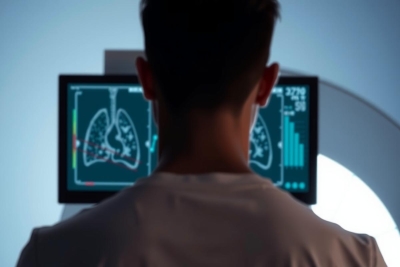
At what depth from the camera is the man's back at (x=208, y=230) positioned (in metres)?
0.64

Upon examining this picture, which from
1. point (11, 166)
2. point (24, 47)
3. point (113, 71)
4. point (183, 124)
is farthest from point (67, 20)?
point (183, 124)

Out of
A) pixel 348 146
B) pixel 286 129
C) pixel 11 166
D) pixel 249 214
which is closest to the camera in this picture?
pixel 249 214

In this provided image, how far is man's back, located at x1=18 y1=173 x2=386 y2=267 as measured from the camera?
636 millimetres

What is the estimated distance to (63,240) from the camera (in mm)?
682

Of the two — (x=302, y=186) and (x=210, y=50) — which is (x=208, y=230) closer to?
(x=210, y=50)

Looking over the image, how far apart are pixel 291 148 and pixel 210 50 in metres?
0.96

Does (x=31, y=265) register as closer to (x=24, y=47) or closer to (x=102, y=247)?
(x=102, y=247)

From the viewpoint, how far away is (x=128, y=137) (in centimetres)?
163

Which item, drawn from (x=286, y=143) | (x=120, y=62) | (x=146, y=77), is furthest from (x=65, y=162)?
(x=146, y=77)

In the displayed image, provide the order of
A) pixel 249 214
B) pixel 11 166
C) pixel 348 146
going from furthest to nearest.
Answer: pixel 11 166 → pixel 348 146 → pixel 249 214

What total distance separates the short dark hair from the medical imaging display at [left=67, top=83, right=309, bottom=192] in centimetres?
90

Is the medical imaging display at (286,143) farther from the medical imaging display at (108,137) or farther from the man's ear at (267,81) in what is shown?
the man's ear at (267,81)

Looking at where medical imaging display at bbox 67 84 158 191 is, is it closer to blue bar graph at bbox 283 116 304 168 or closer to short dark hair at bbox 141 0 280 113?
blue bar graph at bbox 283 116 304 168

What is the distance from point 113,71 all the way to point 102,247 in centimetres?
105
